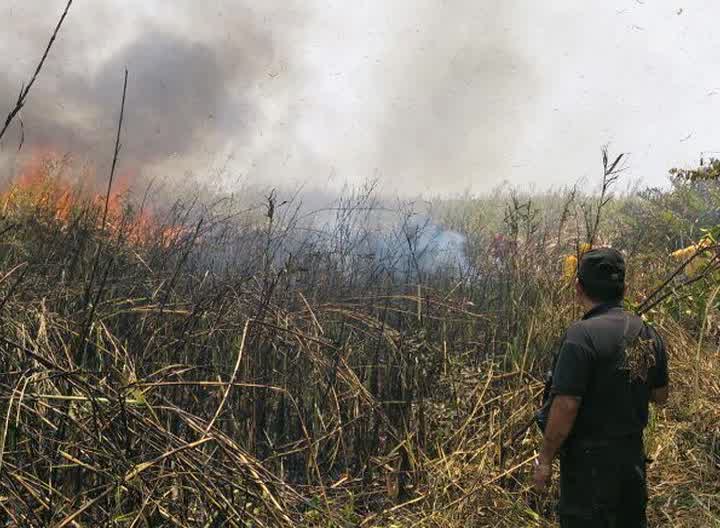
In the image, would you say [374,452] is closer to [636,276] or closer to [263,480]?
[263,480]

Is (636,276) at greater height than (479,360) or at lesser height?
greater

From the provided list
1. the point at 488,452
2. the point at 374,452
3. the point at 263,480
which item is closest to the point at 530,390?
the point at 488,452

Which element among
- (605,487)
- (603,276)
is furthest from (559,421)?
(603,276)

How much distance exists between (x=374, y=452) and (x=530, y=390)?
916mm

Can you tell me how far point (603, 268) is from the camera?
7.20 feet

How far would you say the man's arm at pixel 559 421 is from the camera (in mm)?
2066

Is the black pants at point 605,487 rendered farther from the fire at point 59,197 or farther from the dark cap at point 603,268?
the fire at point 59,197

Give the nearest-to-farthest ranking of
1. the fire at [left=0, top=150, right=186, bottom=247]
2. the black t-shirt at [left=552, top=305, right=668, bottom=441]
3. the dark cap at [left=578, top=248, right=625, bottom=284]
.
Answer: the black t-shirt at [left=552, top=305, right=668, bottom=441] → the dark cap at [left=578, top=248, right=625, bottom=284] → the fire at [left=0, top=150, right=186, bottom=247]

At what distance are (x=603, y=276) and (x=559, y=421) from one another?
1.73ft

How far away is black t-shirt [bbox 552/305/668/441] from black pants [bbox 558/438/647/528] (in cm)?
6

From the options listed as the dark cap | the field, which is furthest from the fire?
Answer: the dark cap

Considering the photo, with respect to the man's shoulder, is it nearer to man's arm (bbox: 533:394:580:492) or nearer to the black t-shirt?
the black t-shirt

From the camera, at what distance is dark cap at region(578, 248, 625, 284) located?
219 cm

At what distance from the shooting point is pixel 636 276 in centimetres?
472
